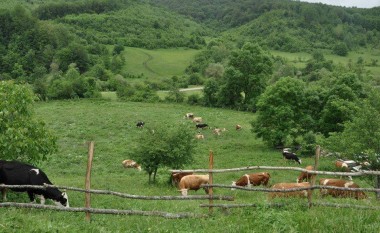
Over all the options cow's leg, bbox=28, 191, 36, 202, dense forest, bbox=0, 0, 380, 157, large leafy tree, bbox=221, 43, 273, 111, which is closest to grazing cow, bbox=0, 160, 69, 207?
cow's leg, bbox=28, 191, 36, 202

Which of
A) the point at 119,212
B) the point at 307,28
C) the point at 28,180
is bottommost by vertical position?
the point at 307,28

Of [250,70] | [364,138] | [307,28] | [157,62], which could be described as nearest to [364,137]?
[364,138]

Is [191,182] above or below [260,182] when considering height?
above

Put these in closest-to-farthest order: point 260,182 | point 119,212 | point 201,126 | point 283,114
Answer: point 119,212
point 260,182
point 283,114
point 201,126

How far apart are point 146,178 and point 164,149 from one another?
4.08m

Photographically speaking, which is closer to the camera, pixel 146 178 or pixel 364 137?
pixel 364 137

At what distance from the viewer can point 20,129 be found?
14.2 metres

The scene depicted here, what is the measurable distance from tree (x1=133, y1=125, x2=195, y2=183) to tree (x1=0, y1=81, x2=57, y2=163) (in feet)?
20.7

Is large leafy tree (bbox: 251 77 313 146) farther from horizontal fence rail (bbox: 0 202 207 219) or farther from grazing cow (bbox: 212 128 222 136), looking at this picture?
horizontal fence rail (bbox: 0 202 207 219)

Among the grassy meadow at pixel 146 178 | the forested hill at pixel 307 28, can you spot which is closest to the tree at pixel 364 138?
the grassy meadow at pixel 146 178

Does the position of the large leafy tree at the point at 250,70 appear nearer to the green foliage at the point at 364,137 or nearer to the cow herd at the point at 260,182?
the green foliage at the point at 364,137

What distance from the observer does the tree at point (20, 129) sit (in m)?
14.0

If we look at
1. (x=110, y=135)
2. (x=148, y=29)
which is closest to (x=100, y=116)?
(x=110, y=135)

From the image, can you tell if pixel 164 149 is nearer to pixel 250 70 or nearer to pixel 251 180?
pixel 251 180
